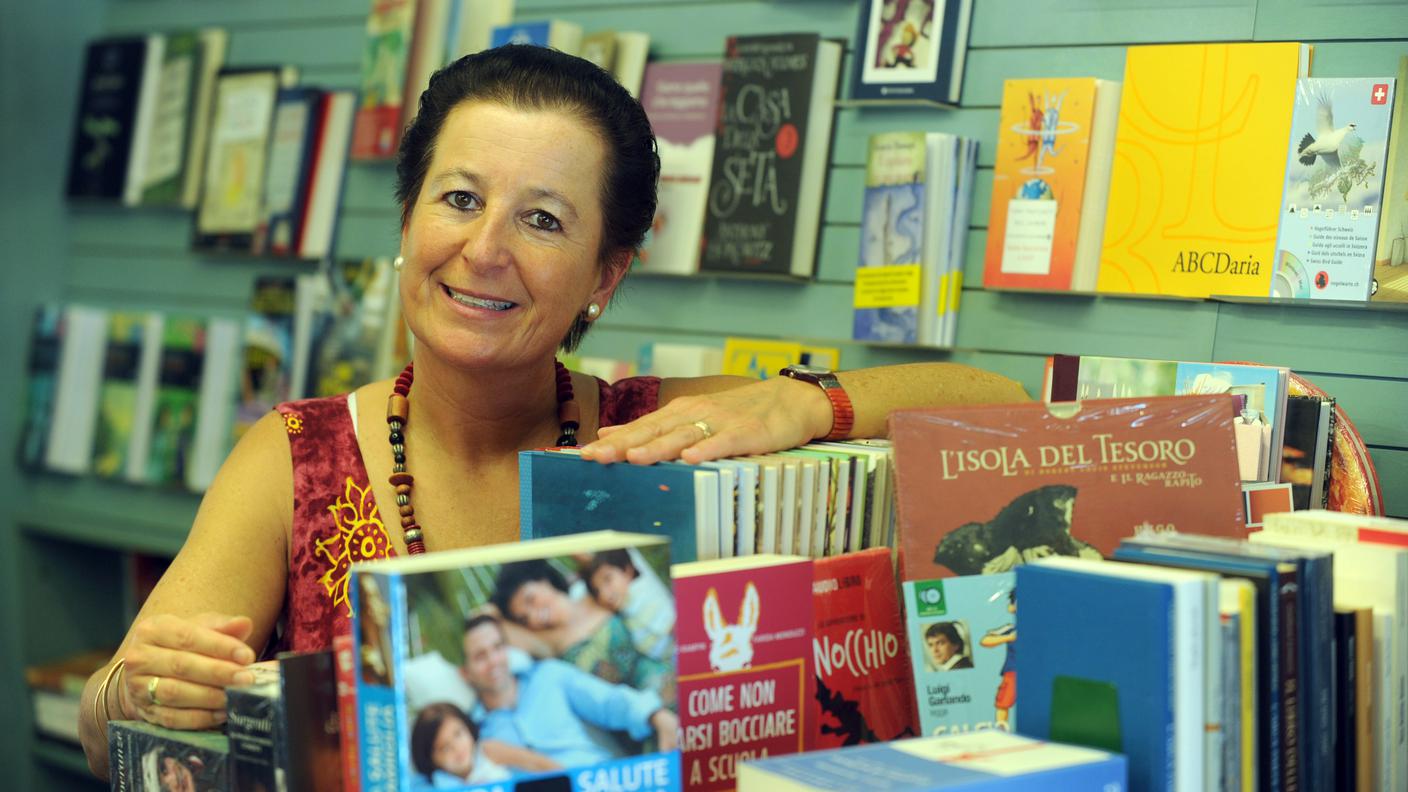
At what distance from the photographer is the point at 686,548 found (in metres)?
1.55

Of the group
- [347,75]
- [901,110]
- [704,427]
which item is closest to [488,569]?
[704,427]

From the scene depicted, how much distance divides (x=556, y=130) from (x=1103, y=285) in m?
1.16

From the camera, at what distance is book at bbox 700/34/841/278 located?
3145 millimetres

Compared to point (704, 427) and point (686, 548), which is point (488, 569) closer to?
point (686, 548)

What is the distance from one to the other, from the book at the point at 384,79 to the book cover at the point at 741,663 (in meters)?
2.73

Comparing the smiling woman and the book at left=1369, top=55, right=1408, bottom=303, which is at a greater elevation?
the book at left=1369, top=55, right=1408, bottom=303

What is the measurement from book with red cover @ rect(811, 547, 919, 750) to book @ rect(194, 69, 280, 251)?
3.18 meters

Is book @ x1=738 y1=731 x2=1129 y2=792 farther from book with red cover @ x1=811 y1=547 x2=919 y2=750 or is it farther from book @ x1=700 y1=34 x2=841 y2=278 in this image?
book @ x1=700 y1=34 x2=841 y2=278

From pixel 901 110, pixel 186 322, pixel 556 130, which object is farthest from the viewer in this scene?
pixel 186 322

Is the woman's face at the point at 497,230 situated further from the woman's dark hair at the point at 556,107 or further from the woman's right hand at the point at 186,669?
the woman's right hand at the point at 186,669

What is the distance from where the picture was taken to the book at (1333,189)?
237cm

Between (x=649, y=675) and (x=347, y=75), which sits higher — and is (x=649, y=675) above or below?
below

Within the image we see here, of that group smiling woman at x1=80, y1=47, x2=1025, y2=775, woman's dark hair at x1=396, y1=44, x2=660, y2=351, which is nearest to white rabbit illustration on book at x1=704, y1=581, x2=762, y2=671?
smiling woman at x1=80, y1=47, x2=1025, y2=775

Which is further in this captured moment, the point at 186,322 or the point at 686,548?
the point at 186,322
